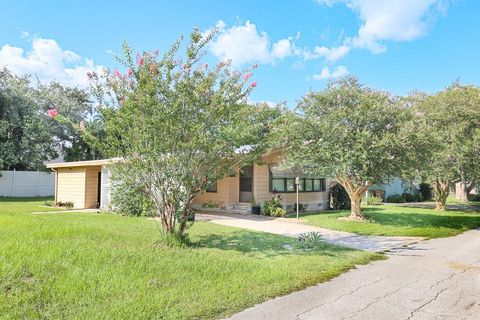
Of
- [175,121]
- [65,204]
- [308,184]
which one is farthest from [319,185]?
[175,121]

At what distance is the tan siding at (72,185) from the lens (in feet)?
61.7

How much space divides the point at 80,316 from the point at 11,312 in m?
0.79

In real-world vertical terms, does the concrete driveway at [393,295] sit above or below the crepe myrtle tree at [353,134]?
below

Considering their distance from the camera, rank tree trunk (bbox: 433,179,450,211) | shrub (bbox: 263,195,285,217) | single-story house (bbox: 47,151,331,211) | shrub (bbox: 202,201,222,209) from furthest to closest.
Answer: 1. tree trunk (bbox: 433,179,450,211)
2. shrub (bbox: 202,201,222,209)
3. single-story house (bbox: 47,151,331,211)
4. shrub (bbox: 263,195,285,217)

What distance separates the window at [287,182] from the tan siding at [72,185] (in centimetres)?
975

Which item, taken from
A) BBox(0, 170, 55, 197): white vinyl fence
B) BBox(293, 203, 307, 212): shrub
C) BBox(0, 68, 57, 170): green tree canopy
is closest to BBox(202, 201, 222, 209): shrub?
BBox(293, 203, 307, 212): shrub

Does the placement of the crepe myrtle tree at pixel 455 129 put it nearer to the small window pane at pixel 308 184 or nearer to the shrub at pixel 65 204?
the small window pane at pixel 308 184

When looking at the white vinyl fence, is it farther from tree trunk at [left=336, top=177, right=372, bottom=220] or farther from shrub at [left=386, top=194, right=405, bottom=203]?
shrub at [left=386, top=194, right=405, bottom=203]

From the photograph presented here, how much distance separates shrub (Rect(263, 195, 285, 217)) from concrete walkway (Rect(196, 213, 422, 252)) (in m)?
0.80

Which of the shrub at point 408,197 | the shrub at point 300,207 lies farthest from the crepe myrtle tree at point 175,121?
the shrub at point 408,197

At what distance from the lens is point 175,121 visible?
7793mm

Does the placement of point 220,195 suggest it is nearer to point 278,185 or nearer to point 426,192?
point 278,185

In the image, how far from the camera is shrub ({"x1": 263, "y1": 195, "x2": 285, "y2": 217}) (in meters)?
16.2

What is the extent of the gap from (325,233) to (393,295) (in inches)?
253
